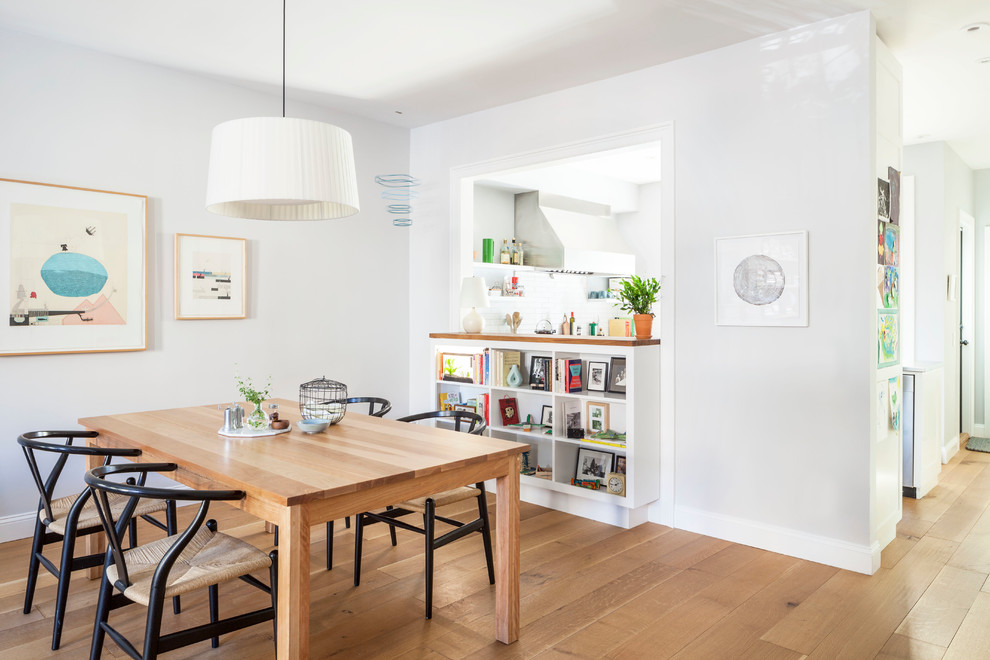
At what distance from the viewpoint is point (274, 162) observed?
7.63 ft

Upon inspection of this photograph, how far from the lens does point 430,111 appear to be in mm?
5086

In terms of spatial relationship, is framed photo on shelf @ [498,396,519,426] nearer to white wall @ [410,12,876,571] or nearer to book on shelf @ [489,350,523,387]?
book on shelf @ [489,350,523,387]

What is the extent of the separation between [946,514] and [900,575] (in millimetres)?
1311

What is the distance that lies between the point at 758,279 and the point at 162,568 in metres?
3.12

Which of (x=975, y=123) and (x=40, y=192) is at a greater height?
(x=975, y=123)

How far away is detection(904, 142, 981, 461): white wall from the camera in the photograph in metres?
5.64

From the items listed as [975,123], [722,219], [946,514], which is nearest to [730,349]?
[722,219]

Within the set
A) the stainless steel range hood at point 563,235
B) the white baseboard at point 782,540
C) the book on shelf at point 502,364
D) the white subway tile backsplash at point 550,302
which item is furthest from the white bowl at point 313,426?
the stainless steel range hood at point 563,235

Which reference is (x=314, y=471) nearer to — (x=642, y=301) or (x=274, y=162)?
(x=274, y=162)

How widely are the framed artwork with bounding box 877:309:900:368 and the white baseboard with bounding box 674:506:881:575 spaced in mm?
968

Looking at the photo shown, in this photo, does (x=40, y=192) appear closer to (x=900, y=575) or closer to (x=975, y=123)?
(x=900, y=575)

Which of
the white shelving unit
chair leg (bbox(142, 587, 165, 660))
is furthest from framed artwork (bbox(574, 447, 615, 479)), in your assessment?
chair leg (bbox(142, 587, 165, 660))

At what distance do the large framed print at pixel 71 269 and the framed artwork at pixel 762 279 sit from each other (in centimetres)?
347

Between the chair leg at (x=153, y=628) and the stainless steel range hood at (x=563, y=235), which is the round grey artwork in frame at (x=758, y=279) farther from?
the chair leg at (x=153, y=628)
